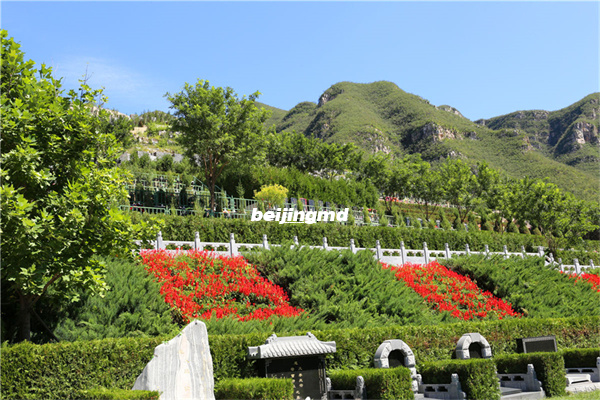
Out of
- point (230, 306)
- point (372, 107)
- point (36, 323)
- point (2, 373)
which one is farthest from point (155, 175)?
point (372, 107)

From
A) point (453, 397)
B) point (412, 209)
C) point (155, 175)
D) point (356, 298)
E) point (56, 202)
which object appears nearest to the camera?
point (56, 202)

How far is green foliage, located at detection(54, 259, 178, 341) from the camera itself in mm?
11891

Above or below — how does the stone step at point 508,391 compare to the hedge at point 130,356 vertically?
below

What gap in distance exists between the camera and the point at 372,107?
5458 inches

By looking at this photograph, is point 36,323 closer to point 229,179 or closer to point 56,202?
point 56,202

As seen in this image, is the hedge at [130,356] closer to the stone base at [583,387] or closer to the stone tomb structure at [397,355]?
the stone tomb structure at [397,355]

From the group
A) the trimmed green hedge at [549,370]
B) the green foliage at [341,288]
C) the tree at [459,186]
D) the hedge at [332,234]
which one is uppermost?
the tree at [459,186]

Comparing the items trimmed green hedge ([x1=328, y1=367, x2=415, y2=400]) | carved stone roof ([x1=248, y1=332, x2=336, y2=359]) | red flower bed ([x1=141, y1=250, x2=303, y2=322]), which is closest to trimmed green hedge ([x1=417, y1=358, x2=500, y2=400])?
trimmed green hedge ([x1=328, y1=367, x2=415, y2=400])

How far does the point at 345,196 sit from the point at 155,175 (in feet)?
65.3

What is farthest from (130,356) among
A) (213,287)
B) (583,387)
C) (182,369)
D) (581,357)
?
(581,357)

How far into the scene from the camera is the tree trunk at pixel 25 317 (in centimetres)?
1116

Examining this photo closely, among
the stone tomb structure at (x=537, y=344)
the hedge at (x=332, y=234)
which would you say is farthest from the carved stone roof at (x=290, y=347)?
the stone tomb structure at (x=537, y=344)

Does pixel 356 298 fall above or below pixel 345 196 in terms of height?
below

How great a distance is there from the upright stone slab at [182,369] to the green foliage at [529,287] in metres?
18.6
